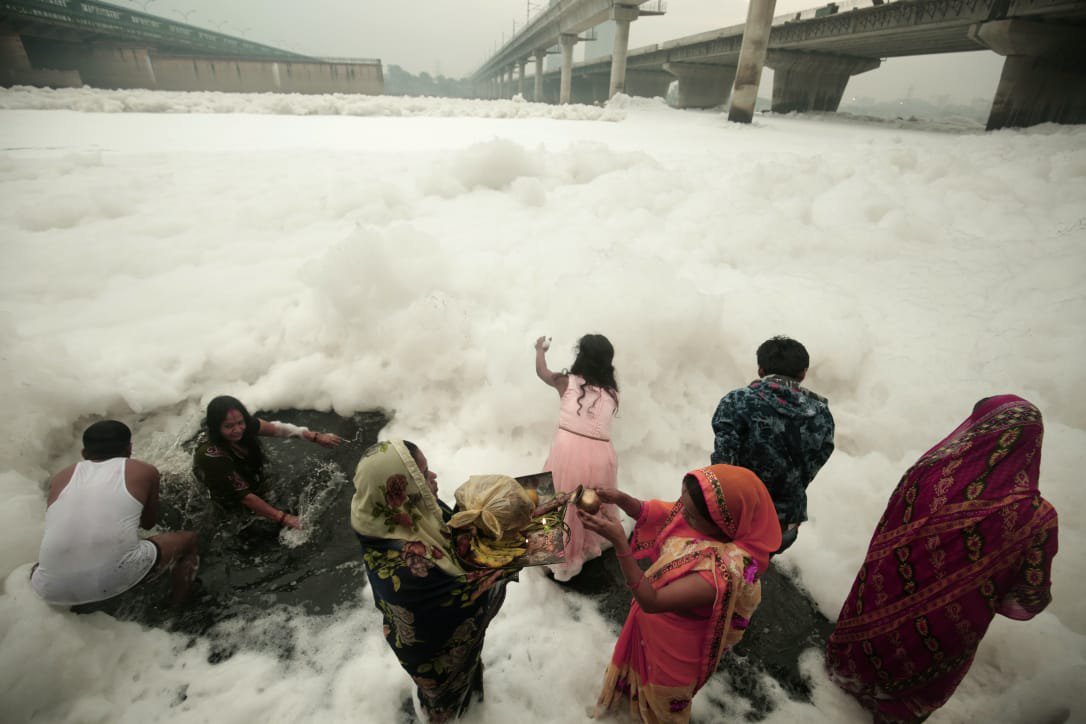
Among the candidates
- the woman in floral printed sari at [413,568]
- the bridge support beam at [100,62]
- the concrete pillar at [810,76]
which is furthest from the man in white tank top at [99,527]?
the concrete pillar at [810,76]

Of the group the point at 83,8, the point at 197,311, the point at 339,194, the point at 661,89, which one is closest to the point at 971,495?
the point at 197,311

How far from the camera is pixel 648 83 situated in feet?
115

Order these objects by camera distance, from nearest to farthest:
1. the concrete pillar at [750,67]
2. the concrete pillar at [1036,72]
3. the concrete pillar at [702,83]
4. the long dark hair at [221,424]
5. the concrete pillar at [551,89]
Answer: the long dark hair at [221,424] < the concrete pillar at [1036,72] < the concrete pillar at [750,67] < the concrete pillar at [702,83] < the concrete pillar at [551,89]

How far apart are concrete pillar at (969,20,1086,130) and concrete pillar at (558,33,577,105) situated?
2191cm

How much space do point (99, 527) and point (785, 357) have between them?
324cm

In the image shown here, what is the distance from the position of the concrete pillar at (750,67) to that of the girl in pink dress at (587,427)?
15384mm

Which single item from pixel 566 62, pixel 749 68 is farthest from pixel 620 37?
pixel 749 68

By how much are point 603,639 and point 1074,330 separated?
4245mm

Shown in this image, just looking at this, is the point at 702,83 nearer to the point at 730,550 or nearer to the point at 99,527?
the point at 730,550

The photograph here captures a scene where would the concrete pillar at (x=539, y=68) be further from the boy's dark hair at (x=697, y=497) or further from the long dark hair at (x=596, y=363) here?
the boy's dark hair at (x=697, y=497)

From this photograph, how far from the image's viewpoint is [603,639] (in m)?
2.42

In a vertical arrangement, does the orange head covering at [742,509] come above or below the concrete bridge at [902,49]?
below

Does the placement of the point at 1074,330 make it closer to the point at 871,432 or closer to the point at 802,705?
the point at 871,432

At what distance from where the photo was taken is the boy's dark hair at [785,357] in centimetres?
211
